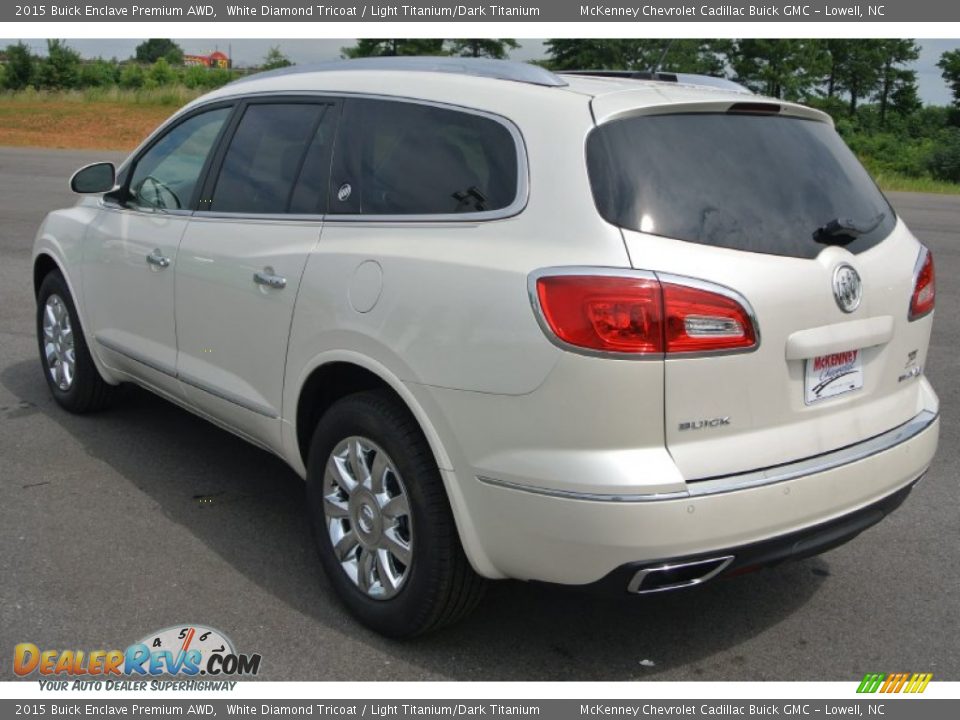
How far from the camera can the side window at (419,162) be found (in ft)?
10.8

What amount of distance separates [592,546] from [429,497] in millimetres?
601

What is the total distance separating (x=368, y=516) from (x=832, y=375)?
159 cm

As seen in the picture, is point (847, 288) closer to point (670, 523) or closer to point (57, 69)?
point (670, 523)

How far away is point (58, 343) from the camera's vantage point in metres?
6.01

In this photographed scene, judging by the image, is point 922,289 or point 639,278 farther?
point 922,289

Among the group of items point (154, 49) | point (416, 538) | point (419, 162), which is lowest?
point (154, 49)

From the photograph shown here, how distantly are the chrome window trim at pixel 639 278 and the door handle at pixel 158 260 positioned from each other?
7.58ft

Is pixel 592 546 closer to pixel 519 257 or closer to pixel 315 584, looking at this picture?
pixel 519 257

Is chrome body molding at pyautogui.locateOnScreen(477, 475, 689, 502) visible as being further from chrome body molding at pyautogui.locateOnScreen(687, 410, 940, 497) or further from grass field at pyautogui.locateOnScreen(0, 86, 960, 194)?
grass field at pyautogui.locateOnScreen(0, 86, 960, 194)

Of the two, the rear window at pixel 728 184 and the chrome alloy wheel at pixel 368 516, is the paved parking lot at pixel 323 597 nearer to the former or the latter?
the chrome alloy wheel at pixel 368 516

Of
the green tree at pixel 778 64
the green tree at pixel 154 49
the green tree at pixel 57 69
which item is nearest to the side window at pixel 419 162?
the green tree at pixel 57 69

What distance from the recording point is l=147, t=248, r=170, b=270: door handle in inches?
183

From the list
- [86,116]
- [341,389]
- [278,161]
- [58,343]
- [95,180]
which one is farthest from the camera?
[86,116]

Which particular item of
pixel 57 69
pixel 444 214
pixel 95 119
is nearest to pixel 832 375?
pixel 444 214
